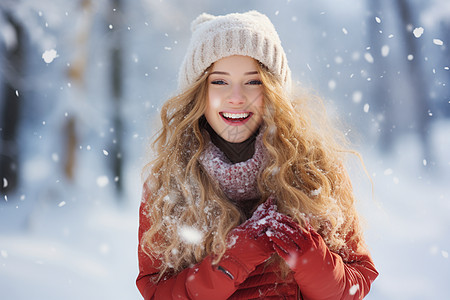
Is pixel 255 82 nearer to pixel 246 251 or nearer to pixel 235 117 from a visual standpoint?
pixel 235 117

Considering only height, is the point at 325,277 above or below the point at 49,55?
below

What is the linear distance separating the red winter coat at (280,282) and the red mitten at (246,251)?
3 centimetres

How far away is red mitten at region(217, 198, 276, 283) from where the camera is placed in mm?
1210

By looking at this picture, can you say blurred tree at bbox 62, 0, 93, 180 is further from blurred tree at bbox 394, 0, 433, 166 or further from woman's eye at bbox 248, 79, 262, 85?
blurred tree at bbox 394, 0, 433, 166

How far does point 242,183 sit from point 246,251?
0.91ft

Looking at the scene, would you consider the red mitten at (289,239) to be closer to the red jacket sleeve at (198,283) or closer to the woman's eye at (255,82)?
the red jacket sleeve at (198,283)

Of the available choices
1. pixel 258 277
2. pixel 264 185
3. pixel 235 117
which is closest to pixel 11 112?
pixel 235 117

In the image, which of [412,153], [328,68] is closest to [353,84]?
[328,68]

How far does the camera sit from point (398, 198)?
291 centimetres

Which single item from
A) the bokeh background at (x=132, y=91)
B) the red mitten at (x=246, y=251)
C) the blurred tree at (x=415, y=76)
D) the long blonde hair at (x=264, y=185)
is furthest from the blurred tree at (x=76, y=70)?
the blurred tree at (x=415, y=76)

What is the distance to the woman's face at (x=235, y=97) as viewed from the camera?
141 cm

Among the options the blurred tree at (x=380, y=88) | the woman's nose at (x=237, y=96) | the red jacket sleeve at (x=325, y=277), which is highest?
the blurred tree at (x=380, y=88)

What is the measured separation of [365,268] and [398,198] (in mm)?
1689

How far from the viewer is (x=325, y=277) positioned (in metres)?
1.22
